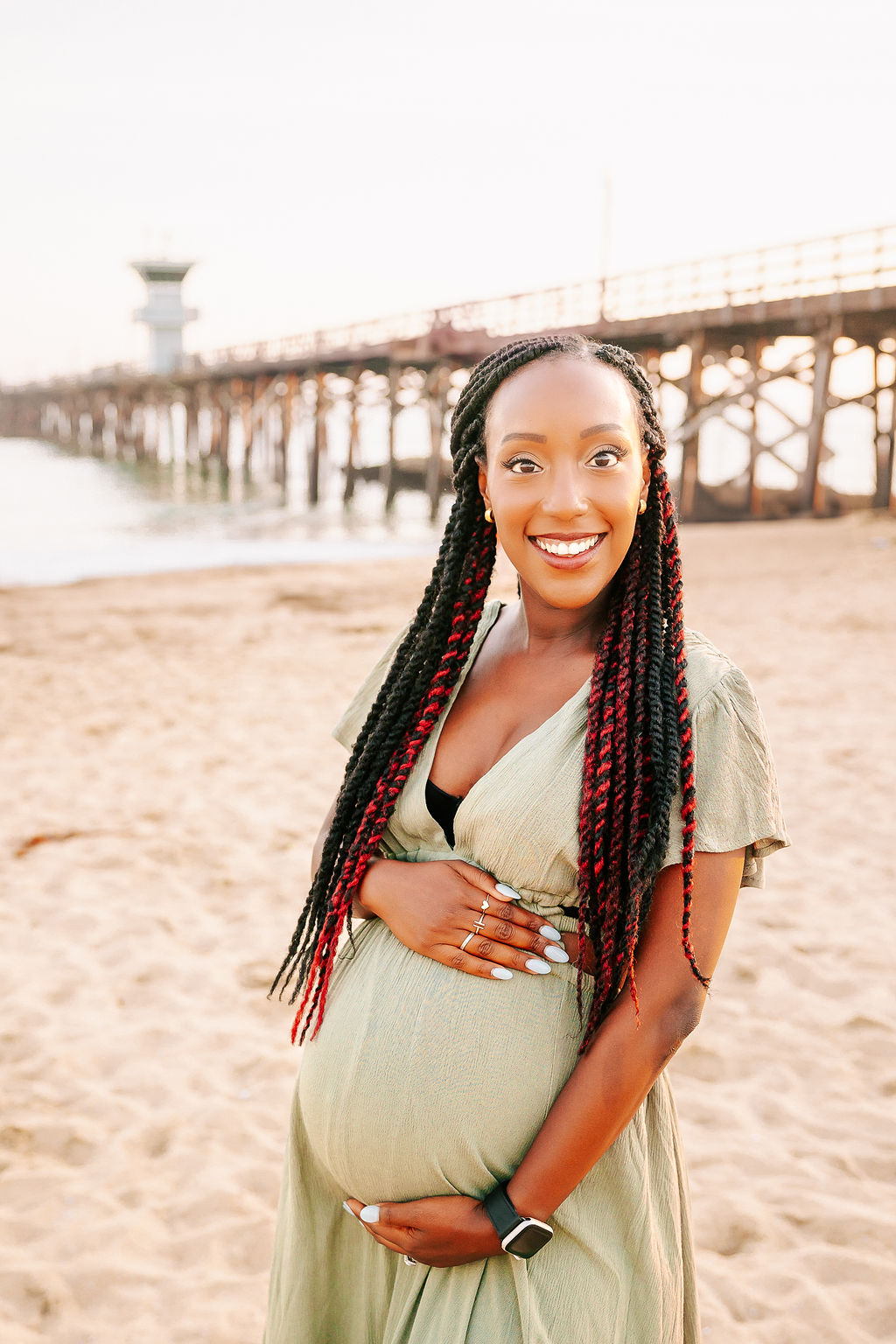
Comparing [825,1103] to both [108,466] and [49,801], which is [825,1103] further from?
[108,466]

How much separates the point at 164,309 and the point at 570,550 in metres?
60.7

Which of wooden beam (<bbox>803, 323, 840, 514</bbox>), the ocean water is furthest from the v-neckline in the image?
wooden beam (<bbox>803, 323, 840, 514</bbox>)

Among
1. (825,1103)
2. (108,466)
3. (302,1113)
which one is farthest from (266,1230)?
(108,466)

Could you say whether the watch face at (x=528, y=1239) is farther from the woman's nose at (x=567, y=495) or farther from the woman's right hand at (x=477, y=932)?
the woman's nose at (x=567, y=495)

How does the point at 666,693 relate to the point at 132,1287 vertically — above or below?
above

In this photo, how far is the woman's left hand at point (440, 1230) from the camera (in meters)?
1.41

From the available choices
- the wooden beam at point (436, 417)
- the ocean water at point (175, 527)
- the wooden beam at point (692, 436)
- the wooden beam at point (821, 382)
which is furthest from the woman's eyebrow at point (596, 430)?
the wooden beam at point (436, 417)

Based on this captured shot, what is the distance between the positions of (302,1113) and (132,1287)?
125 centimetres

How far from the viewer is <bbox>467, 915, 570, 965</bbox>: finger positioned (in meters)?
1.47

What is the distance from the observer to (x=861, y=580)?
38.2 feet

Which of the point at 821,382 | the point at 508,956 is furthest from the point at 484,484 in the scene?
the point at 821,382

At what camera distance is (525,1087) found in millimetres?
1451

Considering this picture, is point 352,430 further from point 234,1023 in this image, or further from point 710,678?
point 710,678

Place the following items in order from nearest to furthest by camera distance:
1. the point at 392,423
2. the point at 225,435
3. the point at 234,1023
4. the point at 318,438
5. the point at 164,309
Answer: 1. the point at 234,1023
2. the point at 392,423
3. the point at 318,438
4. the point at 225,435
5. the point at 164,309
